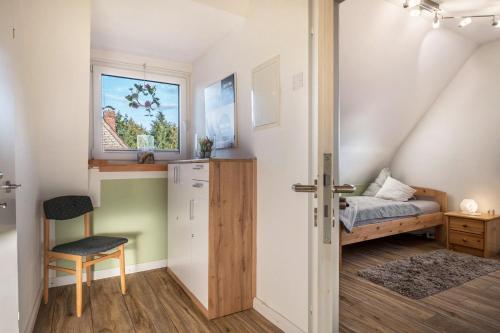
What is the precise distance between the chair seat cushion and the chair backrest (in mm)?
244

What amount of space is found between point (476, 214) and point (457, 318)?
6.80 feet

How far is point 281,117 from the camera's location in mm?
2027

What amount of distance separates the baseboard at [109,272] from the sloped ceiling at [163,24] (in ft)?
7.63

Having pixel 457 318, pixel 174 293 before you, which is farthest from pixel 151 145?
pixel 457 318

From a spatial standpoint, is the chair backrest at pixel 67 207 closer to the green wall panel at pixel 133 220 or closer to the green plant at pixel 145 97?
the green wall panel at pixel 133 220

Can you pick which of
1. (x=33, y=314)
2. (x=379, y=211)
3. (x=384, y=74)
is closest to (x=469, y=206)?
(x=379, y=211)

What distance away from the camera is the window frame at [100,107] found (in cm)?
309

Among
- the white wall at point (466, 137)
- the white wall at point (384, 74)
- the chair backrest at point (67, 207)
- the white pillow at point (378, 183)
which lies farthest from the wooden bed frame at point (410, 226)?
the chair backrest at point (67, 207)

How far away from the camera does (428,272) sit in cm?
294

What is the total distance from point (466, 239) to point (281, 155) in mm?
3044

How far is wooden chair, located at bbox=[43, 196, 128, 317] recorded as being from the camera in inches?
86.2

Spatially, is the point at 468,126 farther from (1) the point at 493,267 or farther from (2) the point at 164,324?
(2) the point at 164,324

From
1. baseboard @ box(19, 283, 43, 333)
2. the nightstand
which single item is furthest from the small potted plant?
the nightstand

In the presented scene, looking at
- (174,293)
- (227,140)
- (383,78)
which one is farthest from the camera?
(383,78)
